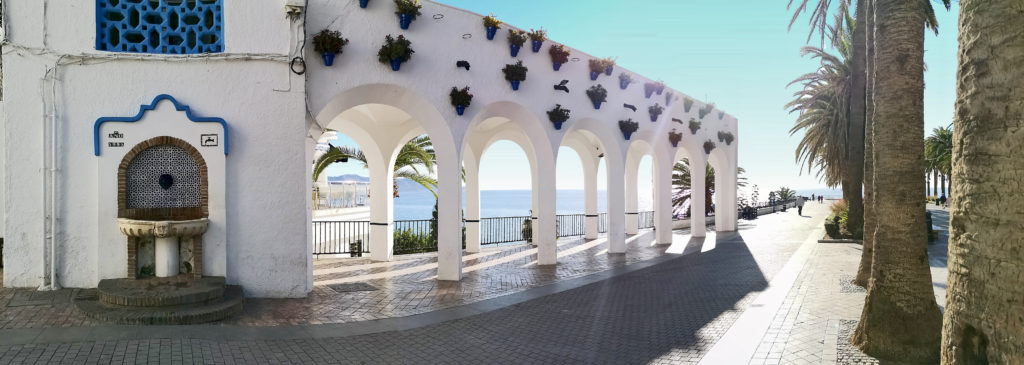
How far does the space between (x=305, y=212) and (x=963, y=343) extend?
342 inches

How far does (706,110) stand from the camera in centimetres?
2025

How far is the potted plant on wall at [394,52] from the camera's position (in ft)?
31.1

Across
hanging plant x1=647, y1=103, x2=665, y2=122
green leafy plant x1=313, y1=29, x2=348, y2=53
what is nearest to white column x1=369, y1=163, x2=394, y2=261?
green leafy plant x1=313, y1=29, x2=348, y2=53

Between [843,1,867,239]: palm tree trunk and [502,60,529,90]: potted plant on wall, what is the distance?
9921mm

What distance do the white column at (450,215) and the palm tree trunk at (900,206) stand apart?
23.4ft

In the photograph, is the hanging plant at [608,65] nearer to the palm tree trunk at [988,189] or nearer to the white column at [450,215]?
the white column at [450,215]

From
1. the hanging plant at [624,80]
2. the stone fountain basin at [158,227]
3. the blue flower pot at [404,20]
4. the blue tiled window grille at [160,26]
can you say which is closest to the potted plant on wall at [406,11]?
the blue flower pot at [404,20]

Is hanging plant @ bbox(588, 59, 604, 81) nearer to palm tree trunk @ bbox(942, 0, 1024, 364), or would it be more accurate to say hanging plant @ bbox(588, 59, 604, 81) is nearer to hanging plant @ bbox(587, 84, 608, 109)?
hanging plant @ bbox(587, 84, 608, 109)

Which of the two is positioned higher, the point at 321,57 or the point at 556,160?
the point at 321,57

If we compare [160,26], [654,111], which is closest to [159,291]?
[160,26]

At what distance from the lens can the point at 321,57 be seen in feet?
29.8

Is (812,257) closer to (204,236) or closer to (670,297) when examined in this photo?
(670,297)

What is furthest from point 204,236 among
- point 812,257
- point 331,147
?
point 812,257

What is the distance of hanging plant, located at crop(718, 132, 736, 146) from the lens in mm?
21312
